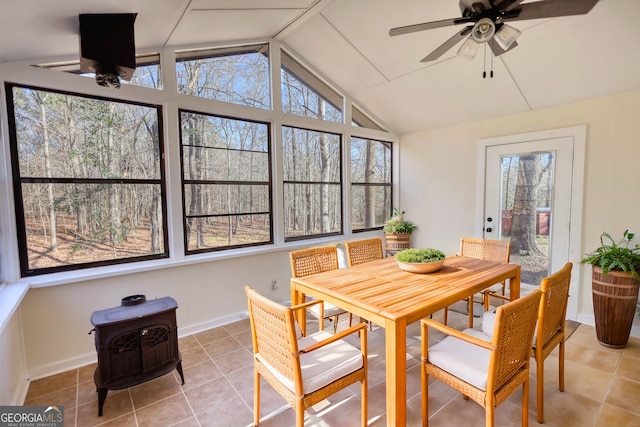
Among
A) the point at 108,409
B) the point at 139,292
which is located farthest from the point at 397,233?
the point at 108,409

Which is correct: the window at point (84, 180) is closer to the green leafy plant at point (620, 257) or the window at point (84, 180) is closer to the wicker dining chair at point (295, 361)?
the wicker dining chair at point (295, 361)

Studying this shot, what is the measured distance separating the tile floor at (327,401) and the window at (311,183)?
6.08ft

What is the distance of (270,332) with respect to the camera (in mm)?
1557

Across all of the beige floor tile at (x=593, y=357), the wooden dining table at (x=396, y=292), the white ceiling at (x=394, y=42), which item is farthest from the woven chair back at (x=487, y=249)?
the white ceiling at (x=394, y=42)

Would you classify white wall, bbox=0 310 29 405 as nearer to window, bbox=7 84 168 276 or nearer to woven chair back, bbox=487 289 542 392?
window, bbox=7 84 168 276

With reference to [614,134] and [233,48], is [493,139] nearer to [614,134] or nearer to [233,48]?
[614,134]

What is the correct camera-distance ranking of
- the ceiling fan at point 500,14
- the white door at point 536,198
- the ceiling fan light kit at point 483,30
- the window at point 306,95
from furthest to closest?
the window at point 306,95
the white door at point 536,198
the ceiling fan light kit at point 483,30
the ceiling fan at point 500,14

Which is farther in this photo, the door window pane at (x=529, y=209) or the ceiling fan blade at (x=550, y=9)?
the door window pane at (x=529, y=209)

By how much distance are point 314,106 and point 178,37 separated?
1.78m

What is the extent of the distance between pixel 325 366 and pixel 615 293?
9.02 ft

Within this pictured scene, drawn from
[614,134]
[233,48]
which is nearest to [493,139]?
[614,134]

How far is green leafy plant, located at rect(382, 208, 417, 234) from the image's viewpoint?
181 inches

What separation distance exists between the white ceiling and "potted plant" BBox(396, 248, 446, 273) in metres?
2.07

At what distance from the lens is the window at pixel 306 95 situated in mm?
3818
